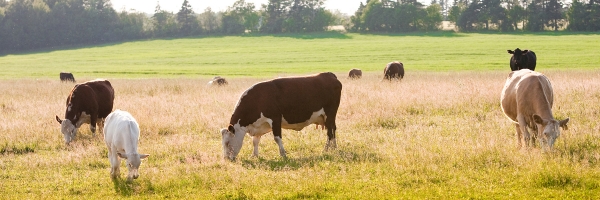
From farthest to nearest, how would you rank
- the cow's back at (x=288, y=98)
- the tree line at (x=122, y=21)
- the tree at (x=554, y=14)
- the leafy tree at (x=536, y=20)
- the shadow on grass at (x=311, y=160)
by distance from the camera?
the tree line at (x=122, y=21), the tree at (x=554, y=14), the leafy tree at (x=536, y=20), the cow's back at (x=288, y=98), the shadow on grass at (x=311, y=160)

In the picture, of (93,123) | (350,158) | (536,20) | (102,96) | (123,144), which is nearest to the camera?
(123,144)

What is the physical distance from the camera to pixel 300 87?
40.1 feet

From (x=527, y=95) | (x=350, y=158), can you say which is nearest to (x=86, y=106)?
(x=350, y=158)

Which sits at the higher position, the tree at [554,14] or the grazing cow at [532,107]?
the tree at [554,14]

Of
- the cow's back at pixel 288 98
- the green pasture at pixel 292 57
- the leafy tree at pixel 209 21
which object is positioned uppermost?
the leafy tree at pixel 209 21

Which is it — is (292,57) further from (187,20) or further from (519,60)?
(187,20)

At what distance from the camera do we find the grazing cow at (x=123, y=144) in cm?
936

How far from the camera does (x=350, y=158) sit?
10.6 m

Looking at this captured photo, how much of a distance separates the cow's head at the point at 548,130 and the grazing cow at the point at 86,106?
33.1 feet

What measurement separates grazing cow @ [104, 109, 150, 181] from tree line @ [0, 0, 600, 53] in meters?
84.0

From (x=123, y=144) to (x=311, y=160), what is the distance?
324cm

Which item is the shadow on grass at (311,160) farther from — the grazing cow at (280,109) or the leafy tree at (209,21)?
the leafy tree at (209,21)

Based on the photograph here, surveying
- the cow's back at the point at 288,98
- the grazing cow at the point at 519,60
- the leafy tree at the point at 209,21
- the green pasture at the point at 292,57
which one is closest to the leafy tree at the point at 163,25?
the leafy tree at the point at 209,21

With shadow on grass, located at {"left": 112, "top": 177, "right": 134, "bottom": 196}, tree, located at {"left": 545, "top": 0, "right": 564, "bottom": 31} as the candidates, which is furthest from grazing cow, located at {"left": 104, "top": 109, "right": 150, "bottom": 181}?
tree, located at {"left": 545, "top": 0, "right": 564, "bottom": 31}
